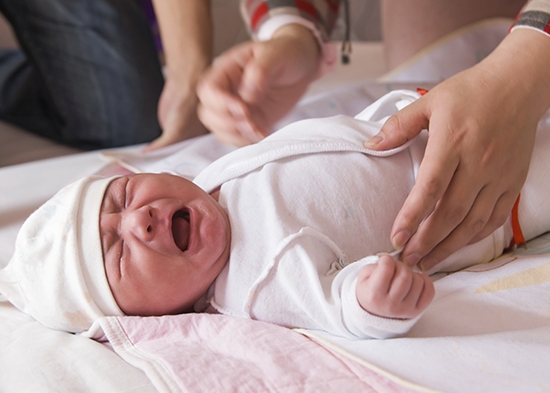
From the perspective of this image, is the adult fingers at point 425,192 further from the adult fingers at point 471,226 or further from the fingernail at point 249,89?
the fingernail at point 249,89

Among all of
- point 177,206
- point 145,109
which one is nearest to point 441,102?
point 177,206

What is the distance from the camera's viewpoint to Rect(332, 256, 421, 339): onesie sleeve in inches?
25.1

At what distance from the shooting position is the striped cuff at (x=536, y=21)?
32.5 inches

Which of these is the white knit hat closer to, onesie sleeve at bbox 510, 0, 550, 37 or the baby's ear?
the baby's ear

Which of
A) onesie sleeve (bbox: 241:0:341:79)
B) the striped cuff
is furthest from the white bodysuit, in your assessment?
onesie sleeve (bbox: 241:0:341:79)

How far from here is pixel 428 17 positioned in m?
1.72

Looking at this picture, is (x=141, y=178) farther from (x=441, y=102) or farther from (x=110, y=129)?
(x=110, y=129)

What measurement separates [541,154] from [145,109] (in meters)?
1.33

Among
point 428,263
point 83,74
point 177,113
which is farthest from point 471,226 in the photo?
point 83,74

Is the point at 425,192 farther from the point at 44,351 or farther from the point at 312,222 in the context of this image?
the point at 44,351

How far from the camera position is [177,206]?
31.1 inches

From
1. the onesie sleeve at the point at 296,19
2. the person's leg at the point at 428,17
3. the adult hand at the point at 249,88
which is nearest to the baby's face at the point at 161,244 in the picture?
the adult hand at the point at 249,88

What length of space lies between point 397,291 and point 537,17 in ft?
1.76

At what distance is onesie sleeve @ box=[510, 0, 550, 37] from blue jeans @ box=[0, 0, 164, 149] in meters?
1.28
